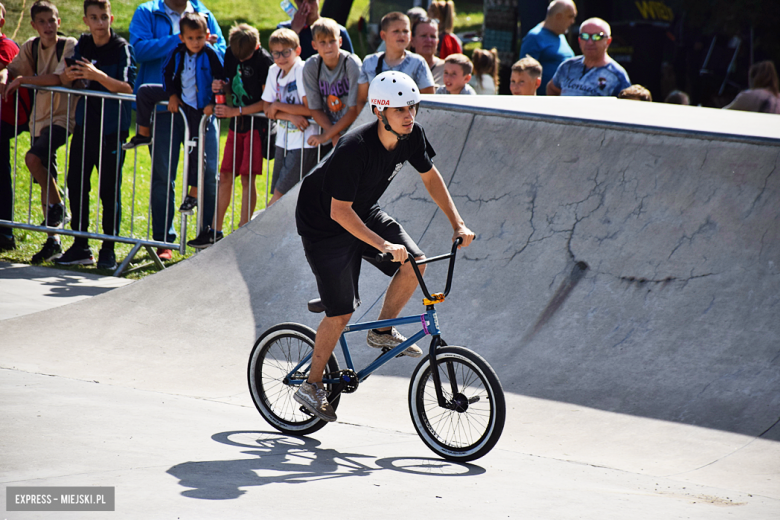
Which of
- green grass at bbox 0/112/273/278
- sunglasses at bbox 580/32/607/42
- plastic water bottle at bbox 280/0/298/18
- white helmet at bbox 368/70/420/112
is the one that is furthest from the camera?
plastic water bottle at bbox 280/0/298/18

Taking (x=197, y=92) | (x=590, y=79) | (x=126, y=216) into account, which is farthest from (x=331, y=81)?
(x=126, y=216)

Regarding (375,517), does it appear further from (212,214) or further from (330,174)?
(212,214)

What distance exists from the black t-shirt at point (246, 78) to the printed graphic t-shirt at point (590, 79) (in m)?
3.36

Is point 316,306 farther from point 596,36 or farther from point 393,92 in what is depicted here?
point 596,36

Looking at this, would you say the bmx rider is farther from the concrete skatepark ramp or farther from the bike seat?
the concrete skatepark ramp

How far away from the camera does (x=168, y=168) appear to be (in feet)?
27.8

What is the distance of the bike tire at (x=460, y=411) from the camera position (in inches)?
166

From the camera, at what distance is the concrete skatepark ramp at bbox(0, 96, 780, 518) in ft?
16.8

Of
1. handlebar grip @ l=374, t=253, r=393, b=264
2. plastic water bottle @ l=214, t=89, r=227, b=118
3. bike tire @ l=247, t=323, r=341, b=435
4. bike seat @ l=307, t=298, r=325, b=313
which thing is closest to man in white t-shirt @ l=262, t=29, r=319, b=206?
plastic water bottle @ l=214, t=89, r=227, b=118

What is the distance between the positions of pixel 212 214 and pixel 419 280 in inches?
179

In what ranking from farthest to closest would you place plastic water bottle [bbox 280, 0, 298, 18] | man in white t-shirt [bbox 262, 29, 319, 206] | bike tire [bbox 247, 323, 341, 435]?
plastic water bottle [bbox 280, 0, 298, 18]
man in white t-shirt [bbox 262, 29, 319, 206]
bike tire [bbox 247, 323, 341, 435]

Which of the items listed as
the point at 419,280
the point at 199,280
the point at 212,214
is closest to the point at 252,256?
the point at 199,280

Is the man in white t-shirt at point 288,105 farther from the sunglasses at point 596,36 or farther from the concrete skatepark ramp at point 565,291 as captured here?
the sunglasses at point 596,36

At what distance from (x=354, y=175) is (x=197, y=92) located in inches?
177
